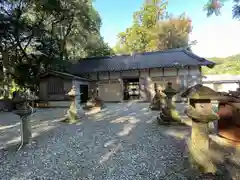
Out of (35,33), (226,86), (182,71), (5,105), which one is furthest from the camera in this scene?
(226,86)

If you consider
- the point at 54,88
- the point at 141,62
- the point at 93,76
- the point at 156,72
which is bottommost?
the point at 54,88

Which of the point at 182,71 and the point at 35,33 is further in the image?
the point at 182,71

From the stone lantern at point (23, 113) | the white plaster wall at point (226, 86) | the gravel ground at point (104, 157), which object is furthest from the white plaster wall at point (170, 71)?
the stone lantern at point (23, 113)

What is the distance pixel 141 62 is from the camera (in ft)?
48.6

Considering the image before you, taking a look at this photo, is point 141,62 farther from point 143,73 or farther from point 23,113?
point 23,113

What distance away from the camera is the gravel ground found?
8.97ft

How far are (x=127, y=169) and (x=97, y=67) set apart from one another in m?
12.9

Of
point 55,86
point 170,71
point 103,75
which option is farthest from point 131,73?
point 55,86

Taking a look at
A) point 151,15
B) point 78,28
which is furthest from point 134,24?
point 78,28

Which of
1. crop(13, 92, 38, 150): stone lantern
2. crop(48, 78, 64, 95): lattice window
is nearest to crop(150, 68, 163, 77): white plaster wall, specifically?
crop(48, 78, 64, 95): lattice window

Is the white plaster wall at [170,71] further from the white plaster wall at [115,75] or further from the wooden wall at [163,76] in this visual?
the white plaster wall at [115,75]

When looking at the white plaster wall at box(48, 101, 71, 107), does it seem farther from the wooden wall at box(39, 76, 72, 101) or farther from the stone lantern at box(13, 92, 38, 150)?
the stone lantern at box(13, 92, 38, 150)

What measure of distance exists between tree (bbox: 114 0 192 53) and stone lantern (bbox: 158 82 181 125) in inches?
775

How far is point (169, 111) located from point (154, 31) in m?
21.1
